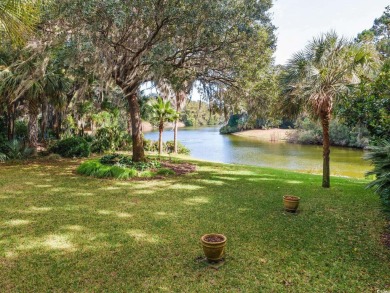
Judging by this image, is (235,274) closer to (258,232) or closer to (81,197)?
(258,232)

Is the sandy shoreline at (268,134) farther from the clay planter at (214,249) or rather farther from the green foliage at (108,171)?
the clay planter at (214,249)

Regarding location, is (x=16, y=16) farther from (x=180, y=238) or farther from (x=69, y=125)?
(x=69, y=125)

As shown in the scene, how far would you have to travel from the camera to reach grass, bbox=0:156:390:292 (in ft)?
12.4

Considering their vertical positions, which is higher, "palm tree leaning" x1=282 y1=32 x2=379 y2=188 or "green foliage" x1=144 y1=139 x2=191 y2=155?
"palm tree leaning" x1=282 y1=32 x2=379 y2=188

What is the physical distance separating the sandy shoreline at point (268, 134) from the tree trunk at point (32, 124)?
37.1 metres

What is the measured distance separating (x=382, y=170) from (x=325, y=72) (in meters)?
3.61

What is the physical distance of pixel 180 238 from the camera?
5.11 m

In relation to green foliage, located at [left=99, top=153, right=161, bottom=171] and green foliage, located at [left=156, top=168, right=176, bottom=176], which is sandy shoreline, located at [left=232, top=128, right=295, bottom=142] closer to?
green foliage, located at [left=99, top=153, right=161, bottom=171]

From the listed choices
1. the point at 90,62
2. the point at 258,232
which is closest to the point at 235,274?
the point at 258,232

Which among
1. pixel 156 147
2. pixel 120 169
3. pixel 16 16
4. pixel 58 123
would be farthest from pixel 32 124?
pixel 156 147

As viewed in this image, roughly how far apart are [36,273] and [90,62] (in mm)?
7442

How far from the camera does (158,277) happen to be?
3.85 metres

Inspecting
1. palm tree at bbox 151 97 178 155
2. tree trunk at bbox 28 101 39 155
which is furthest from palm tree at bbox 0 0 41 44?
palm tree at bbox 151 97 178 155

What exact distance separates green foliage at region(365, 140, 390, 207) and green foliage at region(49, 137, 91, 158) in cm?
1286
